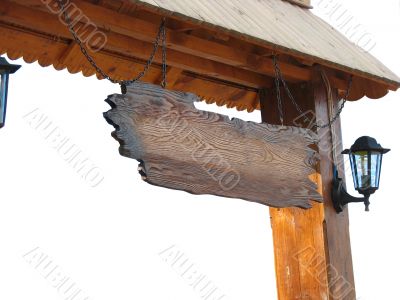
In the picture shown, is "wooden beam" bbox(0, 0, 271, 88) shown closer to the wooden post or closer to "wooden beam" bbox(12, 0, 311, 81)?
"wooden beam" bbox(12, 0, 311, 81)

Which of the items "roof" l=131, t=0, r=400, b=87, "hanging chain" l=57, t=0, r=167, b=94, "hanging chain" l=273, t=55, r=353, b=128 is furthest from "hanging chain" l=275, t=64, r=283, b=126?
"hanging chain" l=57, t=0, r=167, b=94

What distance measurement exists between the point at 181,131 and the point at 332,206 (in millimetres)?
1548

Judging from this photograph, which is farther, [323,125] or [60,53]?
[323,125]

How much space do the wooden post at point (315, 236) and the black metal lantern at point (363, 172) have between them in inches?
2.3

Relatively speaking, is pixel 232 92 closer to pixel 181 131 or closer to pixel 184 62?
pixel 184 62

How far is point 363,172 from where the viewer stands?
5.20 meters

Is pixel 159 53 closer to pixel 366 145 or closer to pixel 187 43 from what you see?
pixel 187 43

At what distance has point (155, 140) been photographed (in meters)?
3.83

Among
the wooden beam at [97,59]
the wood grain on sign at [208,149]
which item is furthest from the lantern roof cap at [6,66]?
the wood grain on sign at [208,149]

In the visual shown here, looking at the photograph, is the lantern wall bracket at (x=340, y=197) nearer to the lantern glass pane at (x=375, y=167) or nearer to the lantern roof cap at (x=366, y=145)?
the lantern glass pane at (x=375, y=167)

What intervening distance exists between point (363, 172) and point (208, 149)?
4.91 feet

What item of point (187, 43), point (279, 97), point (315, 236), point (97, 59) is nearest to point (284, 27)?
point (279, 97)

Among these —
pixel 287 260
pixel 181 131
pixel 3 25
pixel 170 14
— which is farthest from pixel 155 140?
pixel 287 260

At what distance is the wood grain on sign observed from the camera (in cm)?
375
